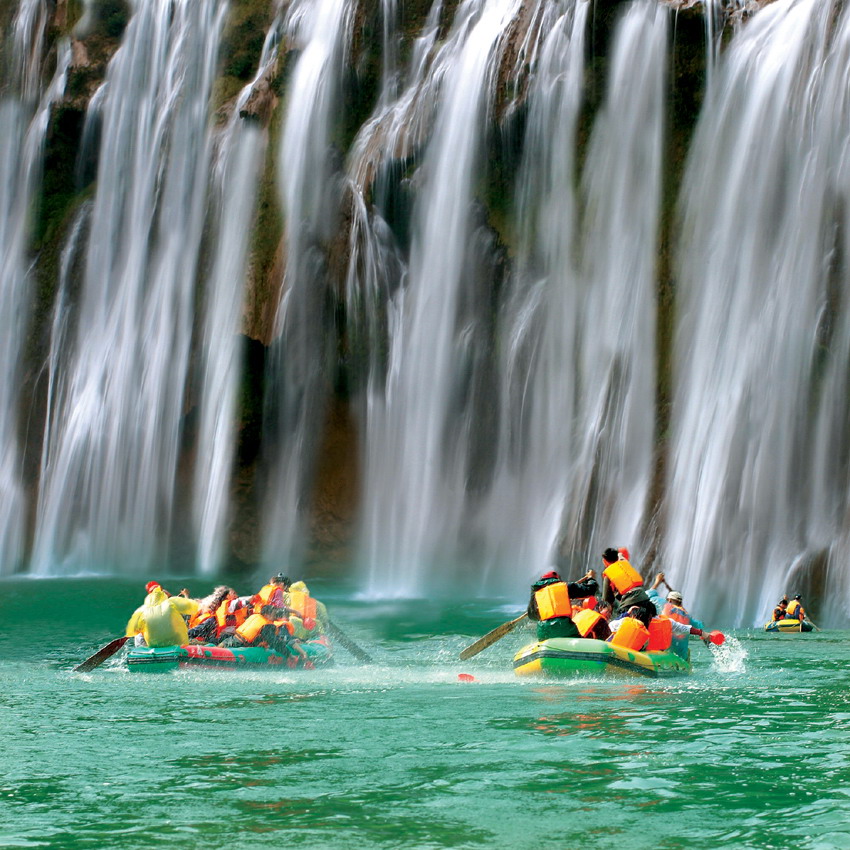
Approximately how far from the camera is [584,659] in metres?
16.1

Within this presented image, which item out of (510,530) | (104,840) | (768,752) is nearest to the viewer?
(104,840)

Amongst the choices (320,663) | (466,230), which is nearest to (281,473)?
(466,230)

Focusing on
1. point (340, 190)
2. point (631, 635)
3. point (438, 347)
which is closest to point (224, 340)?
point (340, 190)

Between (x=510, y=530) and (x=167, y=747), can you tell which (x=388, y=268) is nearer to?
(x=510, y=530)

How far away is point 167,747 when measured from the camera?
11664mm

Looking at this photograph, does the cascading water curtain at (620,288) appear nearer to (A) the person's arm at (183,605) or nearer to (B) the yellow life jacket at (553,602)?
(A) the person's arm at (183,605)

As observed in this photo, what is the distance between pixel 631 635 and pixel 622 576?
2.92 ft

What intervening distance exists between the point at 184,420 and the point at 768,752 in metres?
31.4

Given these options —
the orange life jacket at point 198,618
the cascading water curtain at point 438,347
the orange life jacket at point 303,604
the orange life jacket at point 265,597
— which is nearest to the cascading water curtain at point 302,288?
the cascading water curtain at point 438,347

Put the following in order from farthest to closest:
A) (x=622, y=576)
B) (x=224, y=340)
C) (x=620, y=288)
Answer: (x=224, y=340) → (x=620, y=288) → (x=622, y=576)

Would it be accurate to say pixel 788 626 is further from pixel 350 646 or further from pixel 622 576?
pixel 350 646

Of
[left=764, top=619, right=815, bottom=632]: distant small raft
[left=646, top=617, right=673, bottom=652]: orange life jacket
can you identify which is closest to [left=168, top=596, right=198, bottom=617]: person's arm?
[left=646, top=617, right=673, bottom=652]: orange life jacket

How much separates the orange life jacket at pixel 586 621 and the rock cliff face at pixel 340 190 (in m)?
17.1

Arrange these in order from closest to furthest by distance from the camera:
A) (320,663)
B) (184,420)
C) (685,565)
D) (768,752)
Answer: (768,752) → (320,663) → (685,565) → (184,420)
